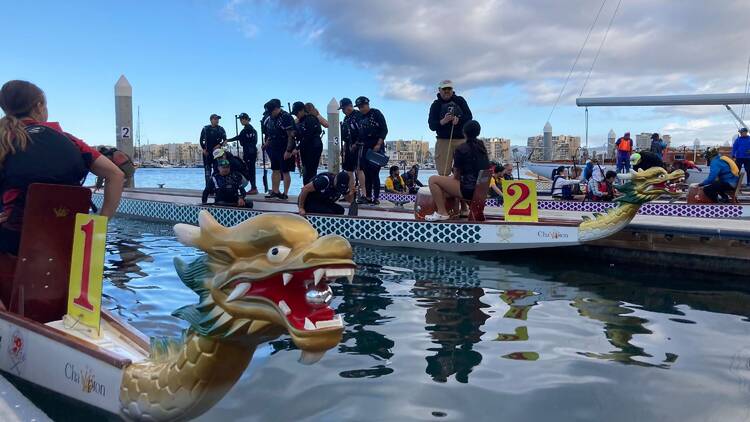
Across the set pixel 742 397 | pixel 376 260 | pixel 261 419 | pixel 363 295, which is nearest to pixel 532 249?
pixel 376 260

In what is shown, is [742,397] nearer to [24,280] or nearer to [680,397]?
[680,397]

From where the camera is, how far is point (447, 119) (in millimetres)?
9750

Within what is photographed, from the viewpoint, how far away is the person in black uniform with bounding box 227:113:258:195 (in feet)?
45.2

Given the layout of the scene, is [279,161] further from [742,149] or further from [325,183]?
[742,149]

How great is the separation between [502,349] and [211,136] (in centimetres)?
1048

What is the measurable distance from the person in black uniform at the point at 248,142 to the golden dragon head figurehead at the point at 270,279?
38.3 ft

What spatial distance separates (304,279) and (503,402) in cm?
202

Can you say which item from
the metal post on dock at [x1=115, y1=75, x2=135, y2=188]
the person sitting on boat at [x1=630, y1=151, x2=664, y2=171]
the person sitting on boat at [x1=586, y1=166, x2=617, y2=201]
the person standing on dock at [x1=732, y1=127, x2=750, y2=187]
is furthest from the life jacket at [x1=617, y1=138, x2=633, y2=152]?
the metal post on dock at [x1=115, y1=75, x2=135, y2=188]

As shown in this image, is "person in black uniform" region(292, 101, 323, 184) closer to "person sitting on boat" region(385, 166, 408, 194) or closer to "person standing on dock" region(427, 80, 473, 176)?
"person standing on dock" region(427, 80, 473, 176)

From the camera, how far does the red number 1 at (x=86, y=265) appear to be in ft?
9.59

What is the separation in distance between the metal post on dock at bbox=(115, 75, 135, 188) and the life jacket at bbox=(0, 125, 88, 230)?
14.7 m

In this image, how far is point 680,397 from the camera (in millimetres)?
3615

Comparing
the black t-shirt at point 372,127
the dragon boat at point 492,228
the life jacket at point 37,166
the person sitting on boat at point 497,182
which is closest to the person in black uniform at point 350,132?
the black t-shirt at point 372,127

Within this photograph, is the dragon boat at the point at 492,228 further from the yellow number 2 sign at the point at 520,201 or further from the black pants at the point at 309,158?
the black pants at the point at 309,158
